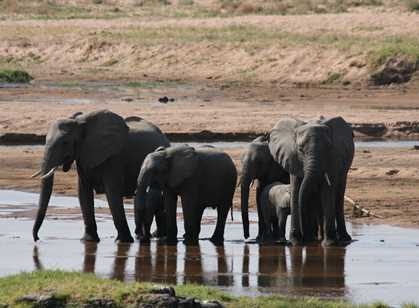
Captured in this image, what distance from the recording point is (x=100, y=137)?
1941 cm

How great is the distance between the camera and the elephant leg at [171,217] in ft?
62.2

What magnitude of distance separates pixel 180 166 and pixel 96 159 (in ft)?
3.72

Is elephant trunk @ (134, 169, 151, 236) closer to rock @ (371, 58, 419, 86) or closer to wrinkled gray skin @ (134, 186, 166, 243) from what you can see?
wrinkled gray skin @ (134, 186, 166, 243)

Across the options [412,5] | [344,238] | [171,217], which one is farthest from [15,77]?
[344,238]

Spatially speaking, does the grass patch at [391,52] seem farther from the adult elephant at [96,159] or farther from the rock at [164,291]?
the rock at [164,291]

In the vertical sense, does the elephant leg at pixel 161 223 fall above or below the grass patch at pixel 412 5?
below

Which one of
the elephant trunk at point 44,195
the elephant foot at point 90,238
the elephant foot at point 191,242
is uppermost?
the elephant trunk at point 44,195

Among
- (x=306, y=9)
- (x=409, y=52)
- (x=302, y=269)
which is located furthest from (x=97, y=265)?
(x=306, y=9)

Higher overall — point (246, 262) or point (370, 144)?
point (246, 262)

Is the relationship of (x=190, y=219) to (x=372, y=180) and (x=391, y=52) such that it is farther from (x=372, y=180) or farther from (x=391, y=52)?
(x=391, y=52)

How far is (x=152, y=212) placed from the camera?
1933 cm

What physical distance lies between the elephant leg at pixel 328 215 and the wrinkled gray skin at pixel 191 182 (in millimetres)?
1377

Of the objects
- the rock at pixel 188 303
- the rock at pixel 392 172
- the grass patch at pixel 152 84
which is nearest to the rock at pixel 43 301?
the rock at pixel 188 303

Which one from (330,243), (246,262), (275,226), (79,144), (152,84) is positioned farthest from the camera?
(152,84)
